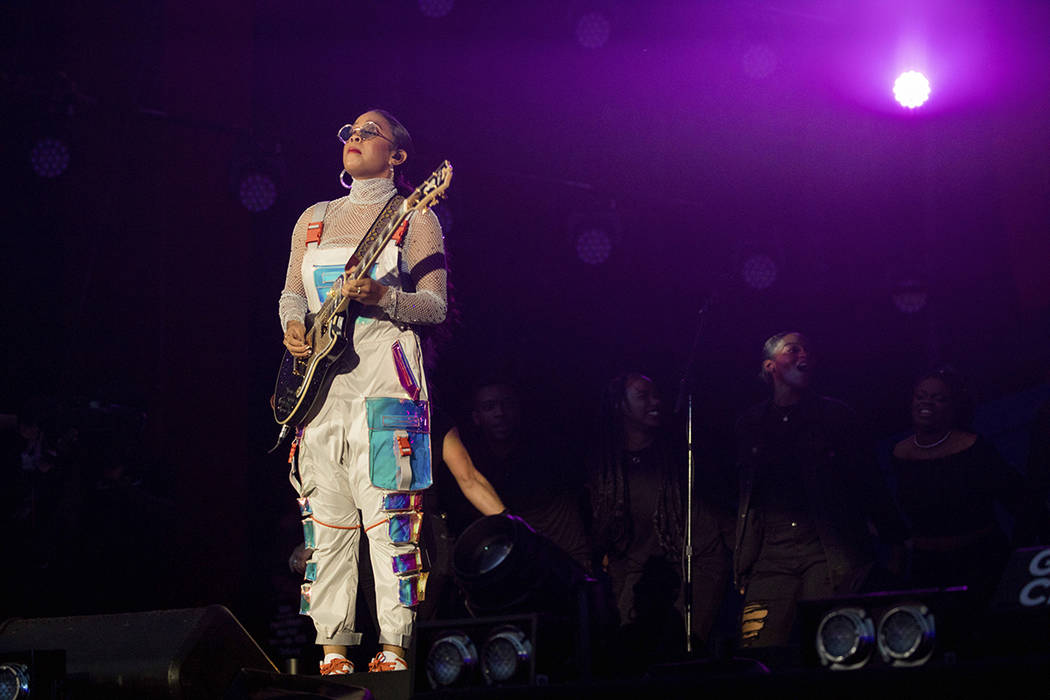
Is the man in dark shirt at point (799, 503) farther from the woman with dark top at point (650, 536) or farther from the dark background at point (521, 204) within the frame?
the dark background at point (521, 204)

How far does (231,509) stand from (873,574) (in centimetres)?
321

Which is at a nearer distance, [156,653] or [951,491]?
[156,653]

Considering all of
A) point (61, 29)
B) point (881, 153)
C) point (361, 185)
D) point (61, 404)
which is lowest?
point (61, 404)

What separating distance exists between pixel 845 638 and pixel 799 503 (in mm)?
2918

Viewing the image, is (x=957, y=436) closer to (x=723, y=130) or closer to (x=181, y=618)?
(x=723, y=130)

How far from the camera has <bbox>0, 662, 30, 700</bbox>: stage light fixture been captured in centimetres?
326

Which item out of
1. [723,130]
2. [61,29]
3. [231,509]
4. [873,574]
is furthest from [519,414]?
[61,29]

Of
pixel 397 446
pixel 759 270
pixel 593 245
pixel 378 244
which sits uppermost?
pixel 593 245

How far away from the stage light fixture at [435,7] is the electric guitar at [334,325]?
3.22 metres

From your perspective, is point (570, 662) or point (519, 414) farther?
point (519, 414)

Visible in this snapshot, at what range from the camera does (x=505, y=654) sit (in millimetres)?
3143

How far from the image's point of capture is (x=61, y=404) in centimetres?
614

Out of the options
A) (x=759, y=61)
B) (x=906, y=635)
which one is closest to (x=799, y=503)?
(x=906, y=635)

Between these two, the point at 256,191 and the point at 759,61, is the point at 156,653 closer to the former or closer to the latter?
the point at 256,191
